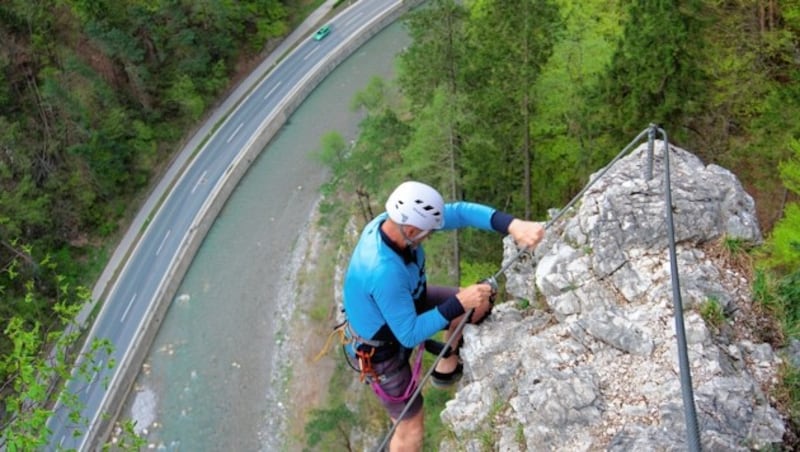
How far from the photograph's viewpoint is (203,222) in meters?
32.7

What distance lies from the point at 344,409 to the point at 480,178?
9.75 m

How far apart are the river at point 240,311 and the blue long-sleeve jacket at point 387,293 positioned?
1808cm

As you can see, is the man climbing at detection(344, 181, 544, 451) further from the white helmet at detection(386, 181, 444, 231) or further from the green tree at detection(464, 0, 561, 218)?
the green tree at detection(464, 0, 561, 218)

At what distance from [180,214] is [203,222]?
1.52 metres

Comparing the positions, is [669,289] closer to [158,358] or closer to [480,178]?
[480,178]

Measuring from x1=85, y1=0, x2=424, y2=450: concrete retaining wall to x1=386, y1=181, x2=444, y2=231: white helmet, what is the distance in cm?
2046

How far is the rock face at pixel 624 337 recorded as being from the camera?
4977 mm

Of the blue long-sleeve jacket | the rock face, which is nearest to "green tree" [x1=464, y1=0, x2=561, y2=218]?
the rock face

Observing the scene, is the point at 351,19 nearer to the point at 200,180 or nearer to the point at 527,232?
the point at 200,180

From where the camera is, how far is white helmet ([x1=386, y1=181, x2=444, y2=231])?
5535mm

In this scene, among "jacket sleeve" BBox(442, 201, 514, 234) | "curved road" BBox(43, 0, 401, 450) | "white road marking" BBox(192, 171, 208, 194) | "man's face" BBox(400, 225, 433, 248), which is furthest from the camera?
"white road marking" BBox(192, 171, 208, 194)

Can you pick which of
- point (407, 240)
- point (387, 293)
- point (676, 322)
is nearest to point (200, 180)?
point (407, 240)

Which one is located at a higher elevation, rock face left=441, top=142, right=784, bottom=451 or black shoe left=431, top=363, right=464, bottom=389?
rock face left=441, top=142, right=784, bottom=451

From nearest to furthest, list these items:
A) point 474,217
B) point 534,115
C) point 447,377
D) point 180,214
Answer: point 474,217 → point 447,377 → point 534,115 → point 180,214
